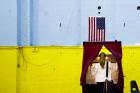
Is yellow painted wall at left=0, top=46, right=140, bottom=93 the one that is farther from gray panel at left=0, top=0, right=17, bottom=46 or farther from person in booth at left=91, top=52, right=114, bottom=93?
person in booth at left=91, top=52, right=114, bottom=93

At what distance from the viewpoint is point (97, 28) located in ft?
25.7

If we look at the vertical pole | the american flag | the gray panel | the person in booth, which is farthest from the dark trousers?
the gray panel

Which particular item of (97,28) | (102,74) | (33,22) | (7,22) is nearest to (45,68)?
(33,22)

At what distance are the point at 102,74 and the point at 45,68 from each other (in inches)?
73.2

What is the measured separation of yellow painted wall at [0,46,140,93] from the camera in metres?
7.41

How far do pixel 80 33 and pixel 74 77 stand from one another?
1054 millimetres

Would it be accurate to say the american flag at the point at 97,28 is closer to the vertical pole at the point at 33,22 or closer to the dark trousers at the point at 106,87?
the vertical pole at the point at 33,22

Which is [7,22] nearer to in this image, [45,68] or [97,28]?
[45,68]

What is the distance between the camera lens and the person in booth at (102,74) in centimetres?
577

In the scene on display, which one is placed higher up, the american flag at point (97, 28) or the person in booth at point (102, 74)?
the american flag at point (97, 28)

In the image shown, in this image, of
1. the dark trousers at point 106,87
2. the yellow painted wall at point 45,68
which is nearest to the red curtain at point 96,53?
the dark trousers at point 106,87

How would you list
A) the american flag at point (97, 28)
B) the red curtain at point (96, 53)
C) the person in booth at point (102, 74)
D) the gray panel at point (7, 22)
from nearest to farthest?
1. the red curtain at point (96, 53)
2. the person in booth at point (102, 74)
3. the gray panel at point (7, 22)
4. the american flag at point (97, 28)

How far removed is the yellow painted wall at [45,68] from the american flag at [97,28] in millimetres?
593

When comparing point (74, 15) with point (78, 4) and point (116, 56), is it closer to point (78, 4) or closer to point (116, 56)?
point (78, 4)
